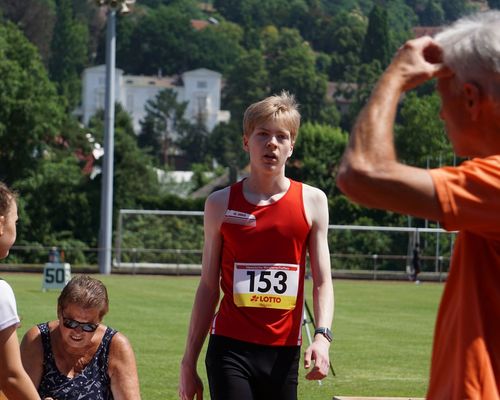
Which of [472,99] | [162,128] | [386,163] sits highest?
[162,128]

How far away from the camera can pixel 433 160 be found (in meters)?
87.4

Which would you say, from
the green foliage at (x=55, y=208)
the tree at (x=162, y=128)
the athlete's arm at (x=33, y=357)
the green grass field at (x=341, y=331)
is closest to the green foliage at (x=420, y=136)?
the green foliage at (x=55, y=208)

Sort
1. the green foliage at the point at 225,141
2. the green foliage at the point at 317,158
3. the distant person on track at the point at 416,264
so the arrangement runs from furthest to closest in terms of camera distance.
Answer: the green foliage at the point at 225,141, the green foliage at the point at 317,158, the distant person on track at the point at 416,264

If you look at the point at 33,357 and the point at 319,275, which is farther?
the point at 33,357

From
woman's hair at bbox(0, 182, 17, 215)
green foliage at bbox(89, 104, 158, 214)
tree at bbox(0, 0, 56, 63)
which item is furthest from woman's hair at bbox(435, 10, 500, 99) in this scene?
tree at bbox(0, 0, 56, 63)

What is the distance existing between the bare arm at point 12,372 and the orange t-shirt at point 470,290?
2255 mm

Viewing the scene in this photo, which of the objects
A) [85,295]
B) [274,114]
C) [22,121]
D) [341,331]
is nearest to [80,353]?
[85,295]

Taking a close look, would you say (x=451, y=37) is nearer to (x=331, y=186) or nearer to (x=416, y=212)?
(x=416, y=212)

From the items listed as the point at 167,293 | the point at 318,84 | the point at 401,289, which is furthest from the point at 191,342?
the point at 318,84

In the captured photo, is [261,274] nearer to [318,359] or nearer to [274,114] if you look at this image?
[318,359]

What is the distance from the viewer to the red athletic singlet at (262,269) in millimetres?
6578

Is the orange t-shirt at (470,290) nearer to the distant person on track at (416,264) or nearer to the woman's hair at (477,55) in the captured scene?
the woman's hair at (477,55)

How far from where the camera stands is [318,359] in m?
6.53

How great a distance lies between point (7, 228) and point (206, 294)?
161cm
